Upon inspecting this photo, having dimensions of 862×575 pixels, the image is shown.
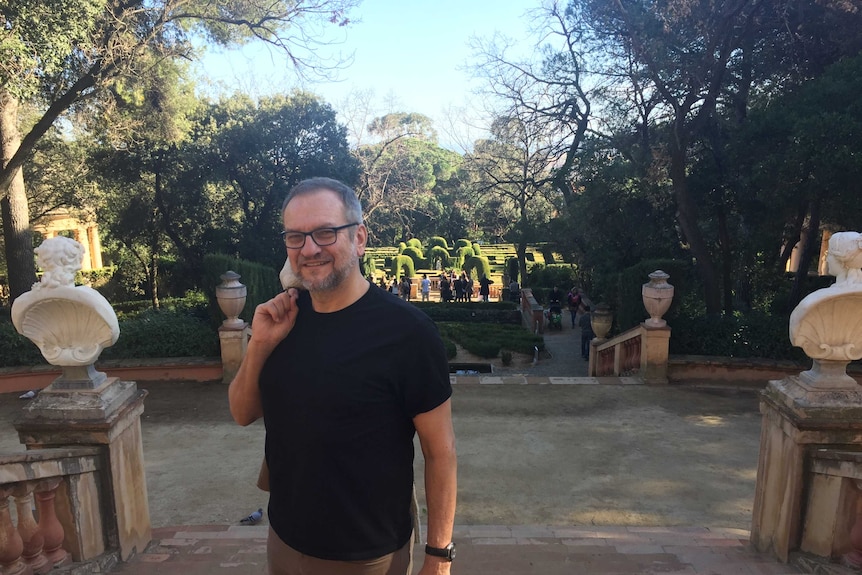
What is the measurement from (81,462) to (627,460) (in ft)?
14.7

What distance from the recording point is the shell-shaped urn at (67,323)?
2744mm

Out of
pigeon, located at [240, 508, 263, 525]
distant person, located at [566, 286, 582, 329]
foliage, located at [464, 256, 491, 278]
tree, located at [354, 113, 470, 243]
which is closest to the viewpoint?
pigeon, located at [240, 508, 263, 525]

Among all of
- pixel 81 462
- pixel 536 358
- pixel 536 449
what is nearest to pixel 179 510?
pixel 81 462

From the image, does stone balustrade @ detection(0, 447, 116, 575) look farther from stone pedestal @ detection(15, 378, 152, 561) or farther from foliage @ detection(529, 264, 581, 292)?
foliage @ detection(529, 264, 581, 292)

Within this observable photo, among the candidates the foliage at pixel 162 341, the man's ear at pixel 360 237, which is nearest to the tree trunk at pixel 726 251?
the foliage at pixel 162 341

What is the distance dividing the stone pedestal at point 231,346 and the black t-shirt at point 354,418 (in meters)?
6.44

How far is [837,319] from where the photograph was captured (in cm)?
287

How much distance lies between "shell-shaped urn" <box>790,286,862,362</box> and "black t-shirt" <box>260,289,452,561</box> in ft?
7.94

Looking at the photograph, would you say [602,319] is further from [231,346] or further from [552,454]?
[231,346]

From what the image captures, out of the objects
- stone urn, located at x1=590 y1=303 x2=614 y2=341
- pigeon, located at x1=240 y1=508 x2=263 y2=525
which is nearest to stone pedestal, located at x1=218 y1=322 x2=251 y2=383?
pigeon, located at x1=240 y1=508 x2=263 y2=525

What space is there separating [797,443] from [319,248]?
2.80m

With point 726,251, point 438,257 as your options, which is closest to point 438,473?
point 726,251

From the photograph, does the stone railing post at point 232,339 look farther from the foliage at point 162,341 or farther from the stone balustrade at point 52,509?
the stone balustrade at point 52,509

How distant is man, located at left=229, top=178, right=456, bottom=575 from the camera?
1613 millimetres
